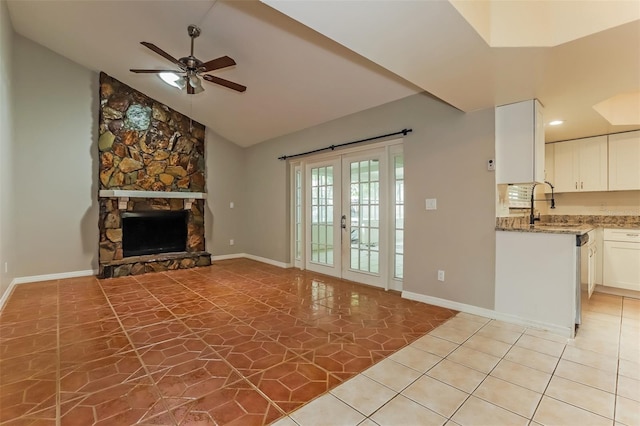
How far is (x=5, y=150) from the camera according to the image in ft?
12.1

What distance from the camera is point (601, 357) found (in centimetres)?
235

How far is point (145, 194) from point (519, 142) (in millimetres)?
5761

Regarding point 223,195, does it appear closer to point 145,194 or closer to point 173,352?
point 145,194

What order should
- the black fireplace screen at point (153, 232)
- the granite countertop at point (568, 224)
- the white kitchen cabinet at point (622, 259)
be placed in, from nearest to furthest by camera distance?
the granite countertop at point (568, 224)
the white kitchen cabinet at point (622, 259)
the black fireplace screen at point (153, 232)

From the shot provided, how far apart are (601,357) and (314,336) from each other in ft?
7.58

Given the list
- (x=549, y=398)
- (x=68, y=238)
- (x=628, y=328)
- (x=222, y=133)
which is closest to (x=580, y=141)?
(x=628, y=328)

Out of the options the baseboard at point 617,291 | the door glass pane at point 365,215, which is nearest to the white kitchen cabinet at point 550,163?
the baseboard at point 617,291

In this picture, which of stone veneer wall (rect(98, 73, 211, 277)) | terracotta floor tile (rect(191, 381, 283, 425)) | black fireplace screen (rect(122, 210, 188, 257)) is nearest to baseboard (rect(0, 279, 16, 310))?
stone veneer wall (rect(98, 73, 211, 277))

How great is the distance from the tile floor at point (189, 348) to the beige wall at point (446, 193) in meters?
0.47

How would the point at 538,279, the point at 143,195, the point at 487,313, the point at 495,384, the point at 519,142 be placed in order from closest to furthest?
the point at 495,384 < the point at 538,279 < the point at 519,142 < the point at 487,313 < the point at 143,195

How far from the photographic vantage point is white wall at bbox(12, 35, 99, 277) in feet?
15.0

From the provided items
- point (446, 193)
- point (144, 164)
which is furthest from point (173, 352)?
point (144, 164)

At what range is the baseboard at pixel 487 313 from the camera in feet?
9.18

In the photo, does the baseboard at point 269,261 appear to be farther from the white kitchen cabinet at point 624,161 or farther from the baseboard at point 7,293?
the white kitchen cabinet at point 624,161
